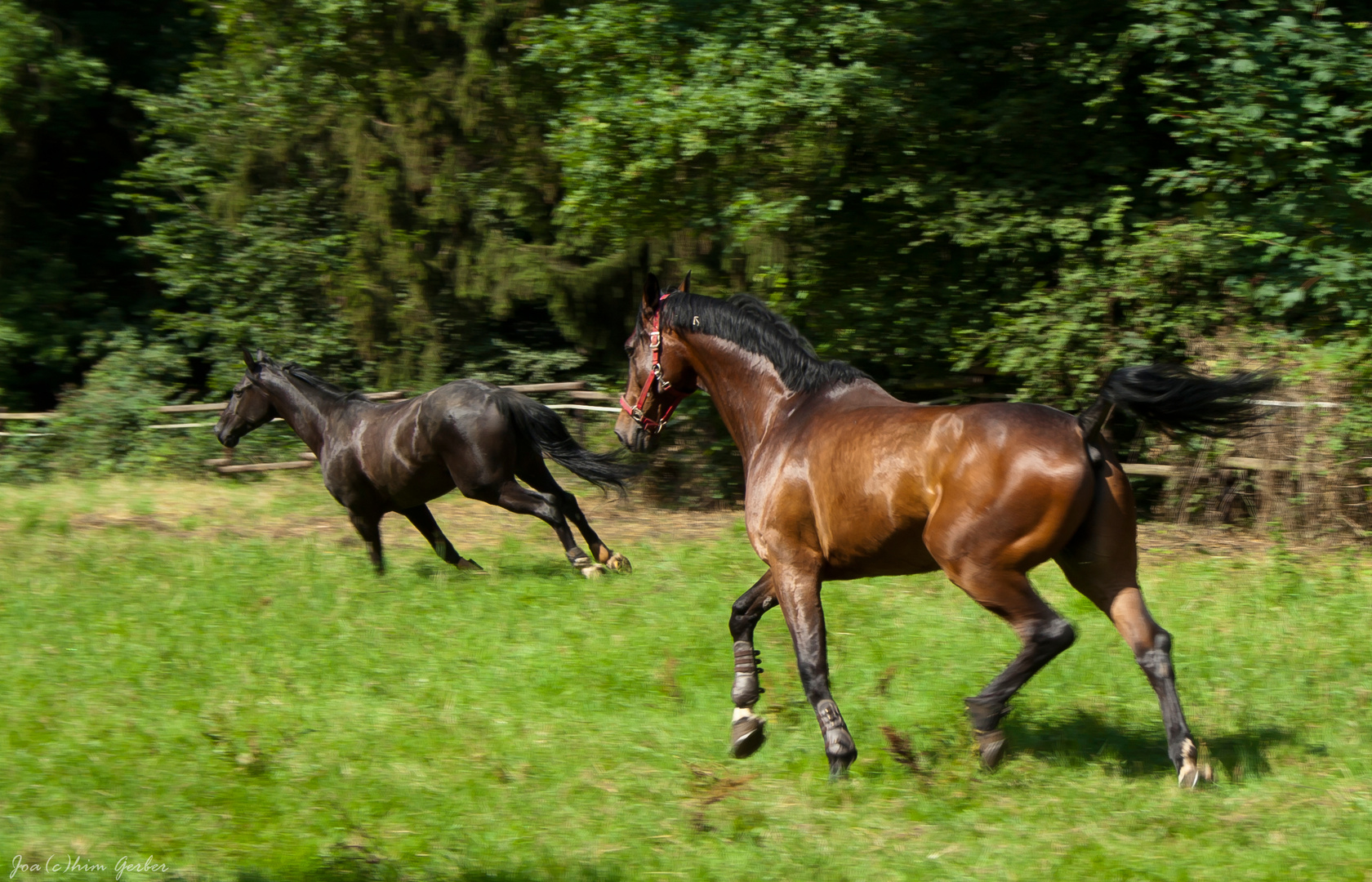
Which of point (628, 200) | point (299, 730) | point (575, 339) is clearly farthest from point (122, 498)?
point (299, 730)

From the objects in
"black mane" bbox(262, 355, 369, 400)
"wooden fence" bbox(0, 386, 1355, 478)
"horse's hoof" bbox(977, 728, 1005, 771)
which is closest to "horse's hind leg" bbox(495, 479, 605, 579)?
"black mane" bbox(262, 355, 369, 400)

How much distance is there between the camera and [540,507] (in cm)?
873

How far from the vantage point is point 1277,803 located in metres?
4.45

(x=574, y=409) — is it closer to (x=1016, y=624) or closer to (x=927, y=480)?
(x=927, y=480)

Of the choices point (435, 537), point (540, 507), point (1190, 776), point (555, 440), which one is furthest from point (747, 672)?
point (435, 537)

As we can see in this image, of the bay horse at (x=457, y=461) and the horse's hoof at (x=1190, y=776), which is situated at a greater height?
the horse's hoof at (x=1190, y=776)

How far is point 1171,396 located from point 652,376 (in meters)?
2.56

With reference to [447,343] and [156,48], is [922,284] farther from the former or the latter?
[156,48]

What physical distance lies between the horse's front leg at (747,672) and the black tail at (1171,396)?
1.70m

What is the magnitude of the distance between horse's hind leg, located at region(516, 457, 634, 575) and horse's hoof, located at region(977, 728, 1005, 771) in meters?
4.19

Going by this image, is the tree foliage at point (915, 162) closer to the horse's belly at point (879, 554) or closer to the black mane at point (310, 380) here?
the black mane at point (310, 380)

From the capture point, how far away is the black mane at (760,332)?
220 inches

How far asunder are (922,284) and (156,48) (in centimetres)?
1384

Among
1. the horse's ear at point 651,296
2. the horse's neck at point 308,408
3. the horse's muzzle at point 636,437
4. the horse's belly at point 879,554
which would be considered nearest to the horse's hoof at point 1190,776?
the horse's belly at point 879,554
